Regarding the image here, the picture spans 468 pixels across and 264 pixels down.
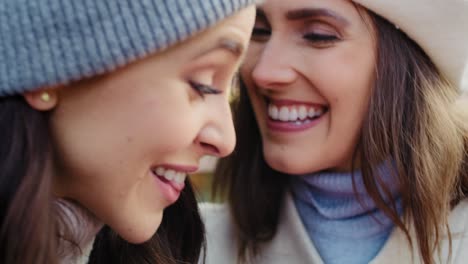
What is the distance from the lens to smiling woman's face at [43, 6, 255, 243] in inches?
50.7

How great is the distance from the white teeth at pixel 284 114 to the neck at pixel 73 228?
66 cm

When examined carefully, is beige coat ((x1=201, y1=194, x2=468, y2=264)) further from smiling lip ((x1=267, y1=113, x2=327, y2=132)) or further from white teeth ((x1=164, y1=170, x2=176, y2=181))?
white teeth ((x1=164, y1=170, x2=176, y2=181))

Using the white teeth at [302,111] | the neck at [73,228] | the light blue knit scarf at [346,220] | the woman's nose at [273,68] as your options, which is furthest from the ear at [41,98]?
the light blue knit scarf at [346,220]

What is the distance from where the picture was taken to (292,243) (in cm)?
215

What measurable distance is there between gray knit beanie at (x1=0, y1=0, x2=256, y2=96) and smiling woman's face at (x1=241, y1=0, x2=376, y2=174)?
28.5 inches

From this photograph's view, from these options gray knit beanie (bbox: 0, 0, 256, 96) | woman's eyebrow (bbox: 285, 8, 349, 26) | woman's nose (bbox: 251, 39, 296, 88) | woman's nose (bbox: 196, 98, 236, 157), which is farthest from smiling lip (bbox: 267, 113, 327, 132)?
gray knit beanie (bbox: 0, 0, 256, 96)

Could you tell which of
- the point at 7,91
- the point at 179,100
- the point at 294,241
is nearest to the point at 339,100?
the point at 294,241

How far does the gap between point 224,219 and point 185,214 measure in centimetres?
51

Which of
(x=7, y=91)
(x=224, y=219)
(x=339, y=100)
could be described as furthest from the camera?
(x=224, y=219)

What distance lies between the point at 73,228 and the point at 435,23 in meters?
1.06

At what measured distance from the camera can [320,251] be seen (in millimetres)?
2082

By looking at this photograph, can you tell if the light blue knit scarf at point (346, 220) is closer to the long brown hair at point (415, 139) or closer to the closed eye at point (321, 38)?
the long brown hair at point (415, 139)

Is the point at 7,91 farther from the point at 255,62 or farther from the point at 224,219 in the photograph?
the point at 224,219

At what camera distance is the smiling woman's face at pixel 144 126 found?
129 centimetres
